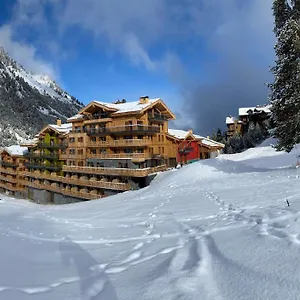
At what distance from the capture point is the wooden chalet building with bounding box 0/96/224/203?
37.7 meters

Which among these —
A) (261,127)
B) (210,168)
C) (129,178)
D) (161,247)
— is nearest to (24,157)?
(129,178)

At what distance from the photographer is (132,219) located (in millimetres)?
10305

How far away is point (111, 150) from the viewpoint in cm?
4078

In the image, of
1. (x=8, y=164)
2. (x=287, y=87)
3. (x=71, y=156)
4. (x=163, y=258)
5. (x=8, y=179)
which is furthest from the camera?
(x=8, y=164)

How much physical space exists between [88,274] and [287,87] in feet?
58.8

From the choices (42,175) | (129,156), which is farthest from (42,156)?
(129,156)

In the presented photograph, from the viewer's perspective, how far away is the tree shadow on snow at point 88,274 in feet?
13.0

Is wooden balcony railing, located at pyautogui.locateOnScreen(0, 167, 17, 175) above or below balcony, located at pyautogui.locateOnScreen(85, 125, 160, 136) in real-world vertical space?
below

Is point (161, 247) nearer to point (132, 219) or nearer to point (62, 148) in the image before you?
point (132, 219)

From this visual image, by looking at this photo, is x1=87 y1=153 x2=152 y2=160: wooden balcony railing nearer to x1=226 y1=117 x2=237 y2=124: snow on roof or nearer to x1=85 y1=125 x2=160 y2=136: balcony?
x1=85 y1=125 x2=160 y2=136: balcony

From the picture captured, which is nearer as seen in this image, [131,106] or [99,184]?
[99,184]

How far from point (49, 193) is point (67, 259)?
4922cm

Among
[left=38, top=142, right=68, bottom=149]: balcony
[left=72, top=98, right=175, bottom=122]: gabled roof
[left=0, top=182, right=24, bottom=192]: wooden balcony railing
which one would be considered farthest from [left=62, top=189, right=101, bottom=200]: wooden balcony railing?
[left=0, top=182, right=24, bottom=192]: wooden balcony railing

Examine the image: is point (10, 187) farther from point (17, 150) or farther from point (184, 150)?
point (184, 150)
